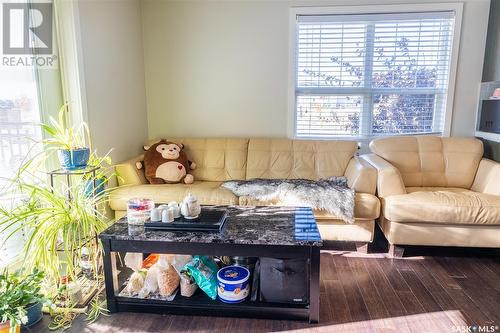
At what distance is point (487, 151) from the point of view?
123 inches

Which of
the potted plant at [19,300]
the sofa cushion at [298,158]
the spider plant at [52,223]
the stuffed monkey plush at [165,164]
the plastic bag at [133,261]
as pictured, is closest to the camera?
the potted plant at [19,300]

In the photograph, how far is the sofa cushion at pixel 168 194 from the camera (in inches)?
107

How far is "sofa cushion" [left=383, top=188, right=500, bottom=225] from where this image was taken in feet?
7.76

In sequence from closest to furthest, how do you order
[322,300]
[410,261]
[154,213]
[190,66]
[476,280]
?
[154,213] → [322,300] → [476,280] → [410,261] → [190,66]

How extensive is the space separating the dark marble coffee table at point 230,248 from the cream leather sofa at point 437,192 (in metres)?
Answer: 0.94

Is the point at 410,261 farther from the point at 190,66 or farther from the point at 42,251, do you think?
the point at 190,66

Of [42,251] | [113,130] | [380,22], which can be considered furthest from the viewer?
[380,22]

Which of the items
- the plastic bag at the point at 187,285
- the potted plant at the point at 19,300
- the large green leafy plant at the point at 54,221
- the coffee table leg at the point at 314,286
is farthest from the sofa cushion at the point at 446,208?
the potted plant at the point at 19,300

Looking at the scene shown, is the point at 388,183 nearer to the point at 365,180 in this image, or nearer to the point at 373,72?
the point at 365,180

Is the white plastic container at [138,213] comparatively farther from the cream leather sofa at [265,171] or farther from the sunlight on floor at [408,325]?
the sunlight on floor at [408,325]

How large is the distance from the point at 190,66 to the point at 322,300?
2.61 m

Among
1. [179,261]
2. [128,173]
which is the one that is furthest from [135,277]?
[128,173]

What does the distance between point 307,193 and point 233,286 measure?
3.46ft

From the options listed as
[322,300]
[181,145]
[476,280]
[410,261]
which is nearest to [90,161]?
[181,145]
